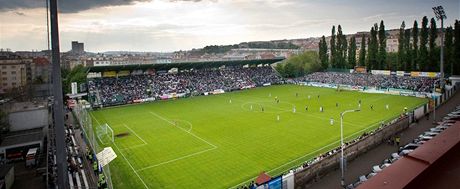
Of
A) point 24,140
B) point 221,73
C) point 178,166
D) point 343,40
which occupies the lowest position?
point 178,166

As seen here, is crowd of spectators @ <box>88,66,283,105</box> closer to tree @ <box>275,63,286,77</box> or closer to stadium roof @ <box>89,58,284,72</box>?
stadium roof @ <box>89,58,284,72</box>

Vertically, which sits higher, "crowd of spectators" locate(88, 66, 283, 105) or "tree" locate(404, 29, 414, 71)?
"tree" locate(404, 29, 414, 71)

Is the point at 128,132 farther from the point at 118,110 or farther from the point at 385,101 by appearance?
the point at 385,101

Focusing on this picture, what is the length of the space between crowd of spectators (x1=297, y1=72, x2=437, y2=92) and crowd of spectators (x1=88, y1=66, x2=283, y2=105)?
11.0 meters

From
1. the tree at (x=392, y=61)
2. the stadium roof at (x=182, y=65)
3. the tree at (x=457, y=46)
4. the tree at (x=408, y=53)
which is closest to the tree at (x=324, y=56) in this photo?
the stadium roof at (x=182, y=65)

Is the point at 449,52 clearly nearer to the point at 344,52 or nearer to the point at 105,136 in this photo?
the point at 344,52

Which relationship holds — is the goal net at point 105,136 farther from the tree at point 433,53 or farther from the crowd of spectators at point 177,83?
the tree at point 433,53

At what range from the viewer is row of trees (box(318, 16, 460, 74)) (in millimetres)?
61125

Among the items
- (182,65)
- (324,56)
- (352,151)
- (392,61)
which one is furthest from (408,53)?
(352,151)

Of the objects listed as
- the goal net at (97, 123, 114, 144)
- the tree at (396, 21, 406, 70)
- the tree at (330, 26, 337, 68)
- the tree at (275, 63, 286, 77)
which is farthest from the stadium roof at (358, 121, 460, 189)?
the tree at (275, 63, 286, 77)

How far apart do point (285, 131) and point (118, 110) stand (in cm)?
2783

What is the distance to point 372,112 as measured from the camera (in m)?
38.9

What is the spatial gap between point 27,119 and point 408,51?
71378 millimetres

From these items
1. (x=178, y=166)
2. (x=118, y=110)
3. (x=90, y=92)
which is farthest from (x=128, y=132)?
(x=90, y=92)
